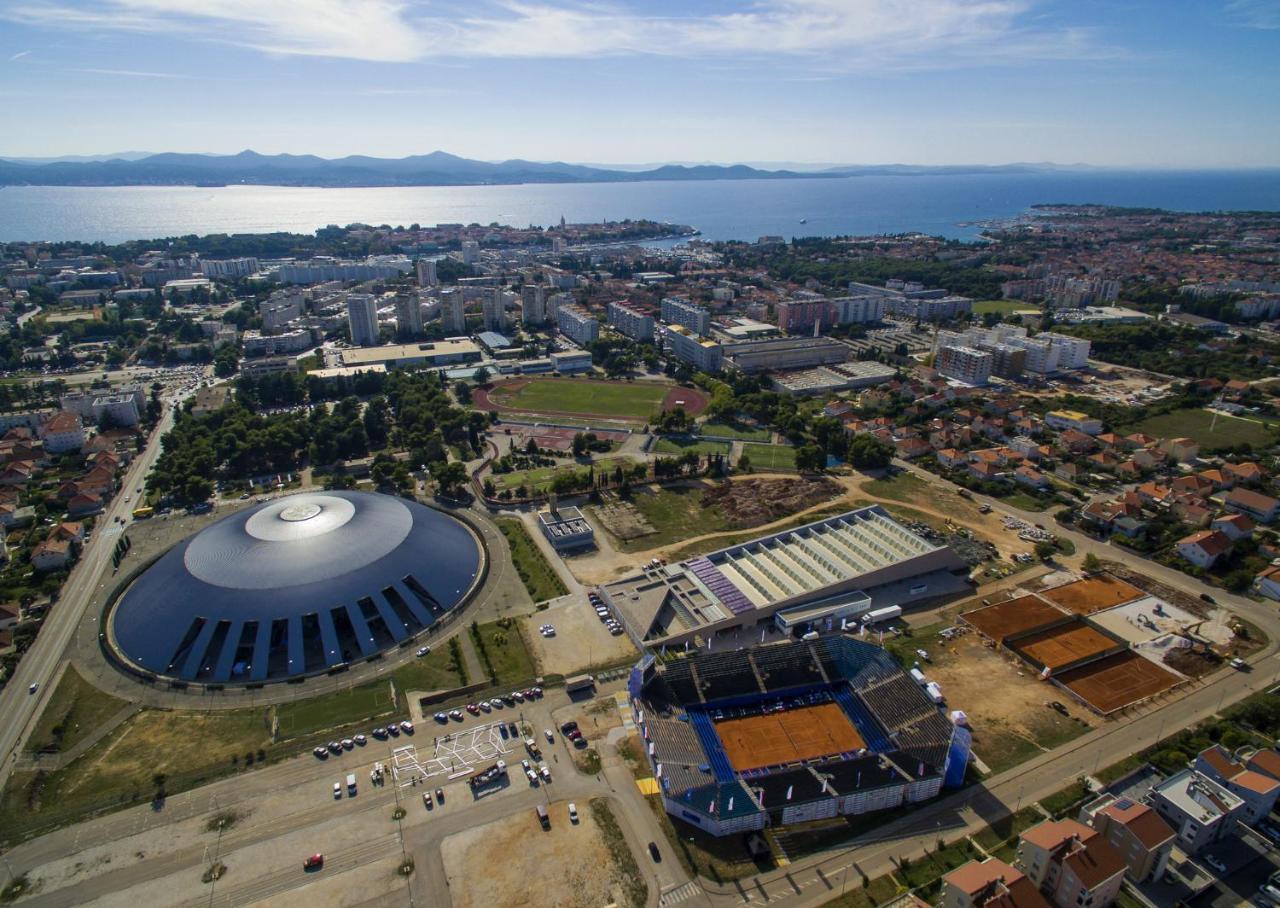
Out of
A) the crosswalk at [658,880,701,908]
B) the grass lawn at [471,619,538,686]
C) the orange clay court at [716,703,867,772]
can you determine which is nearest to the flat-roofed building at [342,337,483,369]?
the grass lawn at [471,619,538,686]

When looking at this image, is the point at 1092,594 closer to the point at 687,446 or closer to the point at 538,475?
the point at 687,446

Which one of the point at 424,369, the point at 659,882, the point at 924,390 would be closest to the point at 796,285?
the point at 924,390

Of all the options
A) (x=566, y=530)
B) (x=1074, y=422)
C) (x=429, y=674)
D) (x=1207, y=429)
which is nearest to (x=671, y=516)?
(x=566, y=530)

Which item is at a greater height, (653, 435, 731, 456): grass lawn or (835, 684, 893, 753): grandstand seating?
(835, 684, 893, 753): grandstand seating

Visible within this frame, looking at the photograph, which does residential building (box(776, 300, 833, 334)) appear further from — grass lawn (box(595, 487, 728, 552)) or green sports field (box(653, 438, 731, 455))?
grass lawn (box(595, 487, 728, 552))

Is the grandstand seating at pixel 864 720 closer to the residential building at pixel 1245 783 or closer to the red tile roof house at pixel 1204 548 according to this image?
the residential building at pixel 1245 783

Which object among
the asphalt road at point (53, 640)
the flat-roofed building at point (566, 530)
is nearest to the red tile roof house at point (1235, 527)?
the flat-roofed building at point (566, 530)
